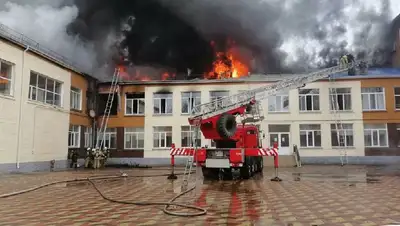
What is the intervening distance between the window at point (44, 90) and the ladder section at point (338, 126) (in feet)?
67.5

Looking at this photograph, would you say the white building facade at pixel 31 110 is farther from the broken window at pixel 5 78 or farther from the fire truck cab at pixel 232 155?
the fire truck cab at pixel 232 155

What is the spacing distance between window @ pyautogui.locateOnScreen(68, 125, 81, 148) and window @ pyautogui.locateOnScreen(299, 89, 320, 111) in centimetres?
1774

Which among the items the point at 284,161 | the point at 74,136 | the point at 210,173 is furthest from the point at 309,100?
the point at 74,136

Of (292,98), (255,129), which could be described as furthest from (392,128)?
(255,129)

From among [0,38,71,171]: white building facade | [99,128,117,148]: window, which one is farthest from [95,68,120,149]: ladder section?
[0,38,71,171]: white building facade

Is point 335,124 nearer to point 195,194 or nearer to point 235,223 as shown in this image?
point 195,194

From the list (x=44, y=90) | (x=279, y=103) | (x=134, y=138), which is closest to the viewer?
(x=44, y=90)

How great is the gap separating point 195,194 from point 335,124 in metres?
20.1

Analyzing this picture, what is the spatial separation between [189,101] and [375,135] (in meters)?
14.9

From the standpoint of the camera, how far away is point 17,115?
1903cm

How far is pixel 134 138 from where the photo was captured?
28.6 meters

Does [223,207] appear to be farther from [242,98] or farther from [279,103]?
[279,103]

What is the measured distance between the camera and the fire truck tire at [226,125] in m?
14.3

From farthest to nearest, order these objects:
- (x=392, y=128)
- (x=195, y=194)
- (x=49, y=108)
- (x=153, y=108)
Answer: (x=153, y=108)
(x=392, y=128)
(x=49, y=108)
(x=195, y=194)
